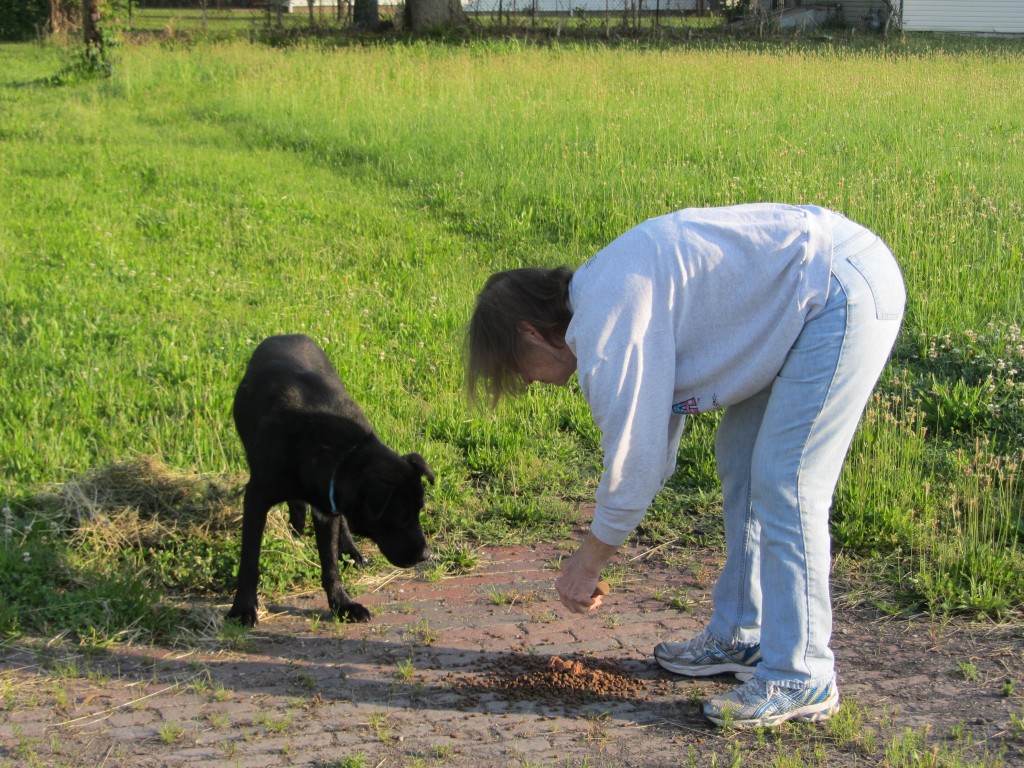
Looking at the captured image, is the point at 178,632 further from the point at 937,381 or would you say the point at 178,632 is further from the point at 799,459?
the point at 937,381

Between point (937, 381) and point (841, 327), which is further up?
point (841, 327)

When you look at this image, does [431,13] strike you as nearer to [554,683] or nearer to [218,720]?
[554,683]

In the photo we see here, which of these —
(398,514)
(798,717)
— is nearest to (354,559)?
(398,514)

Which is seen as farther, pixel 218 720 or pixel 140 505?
pixel 140 505

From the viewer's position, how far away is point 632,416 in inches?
114

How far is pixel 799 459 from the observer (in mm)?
3182

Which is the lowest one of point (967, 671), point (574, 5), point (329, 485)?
point (967, 671)

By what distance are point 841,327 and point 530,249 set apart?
6.23 m

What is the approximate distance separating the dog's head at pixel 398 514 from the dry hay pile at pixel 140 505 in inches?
36.3

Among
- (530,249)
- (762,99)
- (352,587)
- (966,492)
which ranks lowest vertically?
(352,587)

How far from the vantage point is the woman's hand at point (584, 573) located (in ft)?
10.2

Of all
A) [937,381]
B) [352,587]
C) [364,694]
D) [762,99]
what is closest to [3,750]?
[364,694]

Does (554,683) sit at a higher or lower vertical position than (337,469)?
lower

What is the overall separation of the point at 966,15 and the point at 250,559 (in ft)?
116
